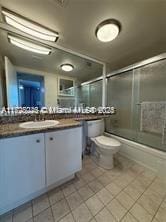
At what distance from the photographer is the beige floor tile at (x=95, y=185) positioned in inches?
51.8

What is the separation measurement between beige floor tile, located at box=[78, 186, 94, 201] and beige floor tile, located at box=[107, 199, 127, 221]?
0.23 meters

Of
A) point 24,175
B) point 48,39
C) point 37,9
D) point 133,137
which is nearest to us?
point 24,175

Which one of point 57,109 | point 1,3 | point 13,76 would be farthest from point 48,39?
point 57,109

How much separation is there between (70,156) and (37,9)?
5.57 feet

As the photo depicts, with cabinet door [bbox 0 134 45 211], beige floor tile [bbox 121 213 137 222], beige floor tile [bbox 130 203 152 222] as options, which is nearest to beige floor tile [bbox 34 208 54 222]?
cabinet door [bbox 0 134 45 211]

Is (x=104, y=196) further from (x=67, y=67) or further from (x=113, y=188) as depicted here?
(x=67, y=67)

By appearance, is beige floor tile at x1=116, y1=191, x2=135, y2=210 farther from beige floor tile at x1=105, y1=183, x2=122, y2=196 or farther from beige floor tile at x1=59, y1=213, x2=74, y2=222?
beige floor tile at x1=59, y1=213, x2=74, y2=222

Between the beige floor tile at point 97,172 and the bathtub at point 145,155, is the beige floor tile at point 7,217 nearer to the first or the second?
the beige floor tile at point 97,172

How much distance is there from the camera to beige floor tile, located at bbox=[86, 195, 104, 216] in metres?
1.05

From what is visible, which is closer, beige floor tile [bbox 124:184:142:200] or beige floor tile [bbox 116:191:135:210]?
beige floor tile [bbox 116:191:135:210]

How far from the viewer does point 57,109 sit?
1.86 meters

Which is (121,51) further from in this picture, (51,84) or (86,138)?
(86,138)

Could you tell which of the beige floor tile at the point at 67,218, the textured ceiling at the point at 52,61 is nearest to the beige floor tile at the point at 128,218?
the beige floor tile at the point at 67,218

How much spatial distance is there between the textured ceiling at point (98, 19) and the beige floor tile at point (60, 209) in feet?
6.82
